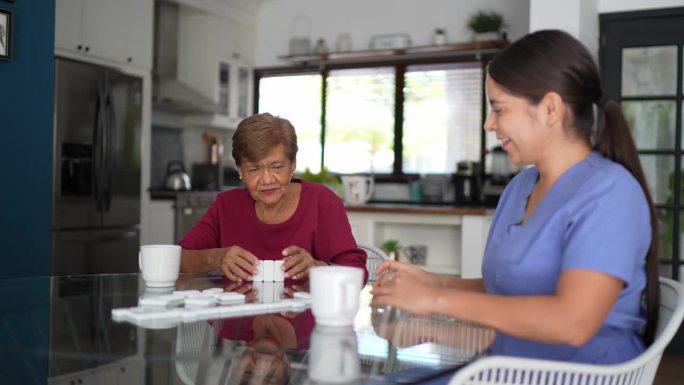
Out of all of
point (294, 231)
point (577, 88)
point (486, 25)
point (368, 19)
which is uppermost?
point (368, 19)

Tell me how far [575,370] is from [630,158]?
0.43 m

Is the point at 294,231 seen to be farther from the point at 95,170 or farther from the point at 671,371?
the point at 95,170

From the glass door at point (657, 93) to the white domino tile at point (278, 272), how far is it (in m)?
3.09

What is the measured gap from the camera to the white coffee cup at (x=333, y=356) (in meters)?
A: 1.02

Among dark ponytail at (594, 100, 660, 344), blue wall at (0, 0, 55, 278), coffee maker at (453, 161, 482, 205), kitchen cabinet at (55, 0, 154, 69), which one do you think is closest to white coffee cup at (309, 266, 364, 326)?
dark ponytail at (594, 100, 660, 344)

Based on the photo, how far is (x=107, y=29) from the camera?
5051 mm

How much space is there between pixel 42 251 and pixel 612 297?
3.10 m

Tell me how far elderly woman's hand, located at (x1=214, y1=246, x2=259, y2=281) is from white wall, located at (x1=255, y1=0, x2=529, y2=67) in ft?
14.8

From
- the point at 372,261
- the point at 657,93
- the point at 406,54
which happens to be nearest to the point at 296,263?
the point at 372,261

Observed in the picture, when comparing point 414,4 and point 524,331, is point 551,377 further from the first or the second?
point 414,4

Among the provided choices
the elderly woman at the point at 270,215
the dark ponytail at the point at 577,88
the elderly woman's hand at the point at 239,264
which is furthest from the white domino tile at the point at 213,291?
the dark ponytail at the point at 577,88

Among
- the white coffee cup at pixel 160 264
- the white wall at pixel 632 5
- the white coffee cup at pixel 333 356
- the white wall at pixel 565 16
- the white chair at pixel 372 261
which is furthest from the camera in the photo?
the white wall at pixel 632 5

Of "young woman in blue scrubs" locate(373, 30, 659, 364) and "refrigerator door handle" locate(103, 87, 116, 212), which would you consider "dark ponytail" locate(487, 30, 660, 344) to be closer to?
"young woman in blue scrubs" locate(373, 30, 659, 364)

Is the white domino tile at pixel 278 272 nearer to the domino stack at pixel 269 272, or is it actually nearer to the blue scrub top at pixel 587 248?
the domino stack at pixel 269 272
